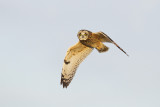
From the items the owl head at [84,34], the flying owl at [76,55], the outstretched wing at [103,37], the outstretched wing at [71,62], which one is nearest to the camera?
the outstretched wing at [103,37]

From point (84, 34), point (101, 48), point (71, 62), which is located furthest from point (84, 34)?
point (71, 62)

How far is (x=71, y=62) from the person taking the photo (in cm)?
1584

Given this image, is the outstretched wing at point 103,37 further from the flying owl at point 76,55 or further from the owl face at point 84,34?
the owl face at point 84,34

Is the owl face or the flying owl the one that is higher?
the owl face

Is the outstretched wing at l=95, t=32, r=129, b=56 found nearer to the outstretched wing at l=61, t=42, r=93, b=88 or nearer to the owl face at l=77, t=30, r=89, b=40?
the owl face at l=77, t=30, r=89, b=40

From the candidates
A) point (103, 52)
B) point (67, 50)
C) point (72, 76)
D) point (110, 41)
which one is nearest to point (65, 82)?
point (72, 76)

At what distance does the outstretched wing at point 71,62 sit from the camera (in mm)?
15617

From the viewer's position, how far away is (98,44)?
47.2ft

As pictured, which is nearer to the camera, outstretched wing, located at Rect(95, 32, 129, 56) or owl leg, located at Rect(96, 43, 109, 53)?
outstretched wing, located at Rect(95, 32, 129, 56)

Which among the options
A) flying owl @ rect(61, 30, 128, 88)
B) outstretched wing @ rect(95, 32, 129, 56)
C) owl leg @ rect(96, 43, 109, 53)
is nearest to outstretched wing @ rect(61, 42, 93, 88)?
flying owl @ rect(61, 30, 128, 88)

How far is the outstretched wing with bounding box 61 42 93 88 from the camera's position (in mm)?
15617

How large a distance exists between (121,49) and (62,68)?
14.1 ft

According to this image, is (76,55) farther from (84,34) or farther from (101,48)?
(84,34)

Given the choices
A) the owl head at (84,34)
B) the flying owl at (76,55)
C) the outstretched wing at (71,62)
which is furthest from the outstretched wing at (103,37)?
the outstretched wing at (71,62)
